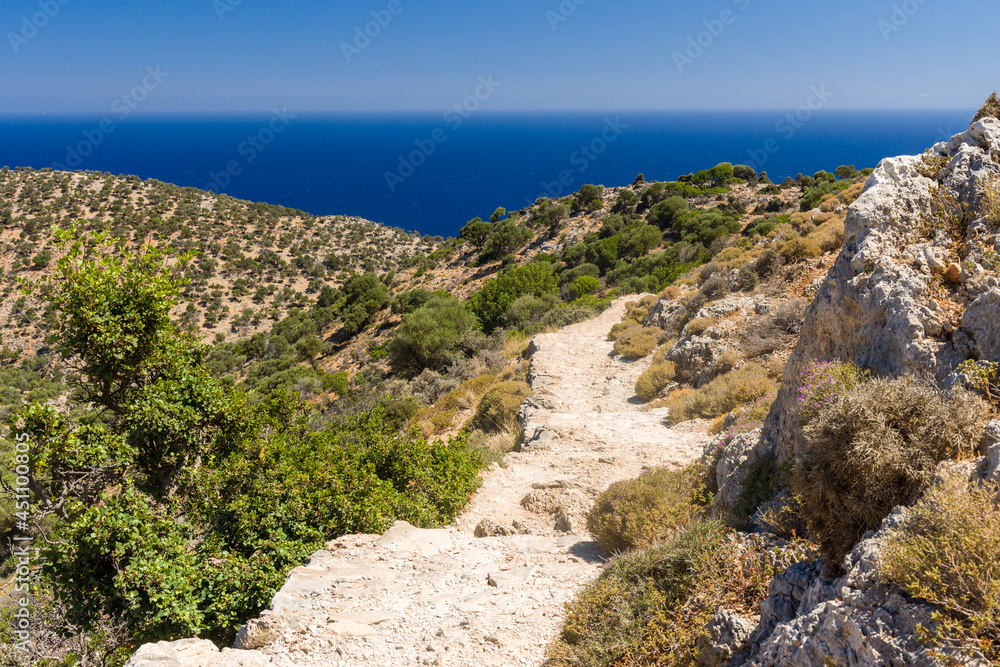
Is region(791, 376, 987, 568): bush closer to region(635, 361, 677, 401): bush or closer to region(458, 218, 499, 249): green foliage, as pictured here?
region(635, 361, 677, 401): bush

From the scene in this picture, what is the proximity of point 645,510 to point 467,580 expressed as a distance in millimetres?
2309

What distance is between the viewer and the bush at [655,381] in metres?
13.6

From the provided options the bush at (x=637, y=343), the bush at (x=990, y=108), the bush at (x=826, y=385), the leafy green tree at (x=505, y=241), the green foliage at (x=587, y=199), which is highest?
the green foliage at (x=587, y=199)

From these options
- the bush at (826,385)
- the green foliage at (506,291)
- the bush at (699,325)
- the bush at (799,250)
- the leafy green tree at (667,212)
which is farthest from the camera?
the leafy green tree at (667,212)

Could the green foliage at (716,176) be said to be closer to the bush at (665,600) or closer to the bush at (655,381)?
the bush at (655,381)

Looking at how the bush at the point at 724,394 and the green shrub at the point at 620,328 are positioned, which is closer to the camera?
the bush at the point at 724,394

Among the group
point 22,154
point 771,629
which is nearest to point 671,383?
point 771,629

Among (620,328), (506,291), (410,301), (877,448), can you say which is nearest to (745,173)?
(506,291)

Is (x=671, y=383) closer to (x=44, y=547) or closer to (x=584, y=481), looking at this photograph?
(x=584, y=481)

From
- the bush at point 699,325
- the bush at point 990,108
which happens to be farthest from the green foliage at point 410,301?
the bush at point 990,108

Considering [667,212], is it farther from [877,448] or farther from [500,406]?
[877,448]

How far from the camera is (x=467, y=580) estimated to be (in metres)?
5.90

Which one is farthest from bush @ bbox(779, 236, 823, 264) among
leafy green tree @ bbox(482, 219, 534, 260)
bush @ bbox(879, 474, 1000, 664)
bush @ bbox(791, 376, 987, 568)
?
leafy green tree @ bbox(482, 219, 534, 260)

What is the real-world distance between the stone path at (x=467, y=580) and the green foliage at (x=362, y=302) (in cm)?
2908
